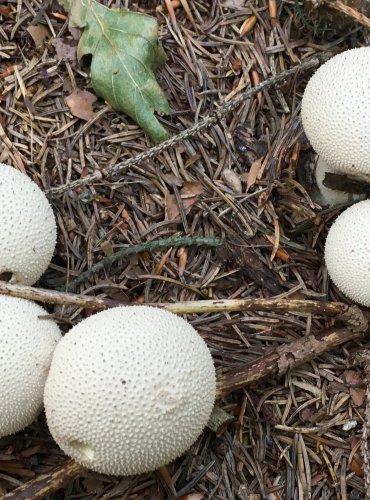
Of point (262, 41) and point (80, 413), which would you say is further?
point (262, 41)

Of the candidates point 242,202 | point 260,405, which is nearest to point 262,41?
point 242,202

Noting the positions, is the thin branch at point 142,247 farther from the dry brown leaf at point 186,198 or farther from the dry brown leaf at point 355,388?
the dry brown leaf at point 355,388

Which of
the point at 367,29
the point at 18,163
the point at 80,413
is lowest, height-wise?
the point at 80,413

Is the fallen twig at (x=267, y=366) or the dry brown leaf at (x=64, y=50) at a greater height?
the dry brown leaf at (x=64, y=50)

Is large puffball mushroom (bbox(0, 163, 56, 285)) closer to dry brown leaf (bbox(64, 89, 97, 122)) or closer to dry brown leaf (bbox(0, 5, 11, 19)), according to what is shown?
dry brown leaf (bbox(64, 89, 97, 122))

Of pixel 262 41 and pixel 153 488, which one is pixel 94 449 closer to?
pixel 153 488

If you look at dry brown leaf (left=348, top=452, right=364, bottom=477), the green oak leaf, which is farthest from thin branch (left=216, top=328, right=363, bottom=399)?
the green oak leaf

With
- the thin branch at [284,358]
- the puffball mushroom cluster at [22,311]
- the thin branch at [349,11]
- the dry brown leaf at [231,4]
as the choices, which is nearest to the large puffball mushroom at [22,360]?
the puffball mushroom cluster at [22,311]
